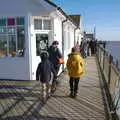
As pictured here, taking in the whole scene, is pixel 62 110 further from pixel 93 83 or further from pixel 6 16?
pixel 6 16

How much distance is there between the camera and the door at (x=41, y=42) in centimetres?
1139

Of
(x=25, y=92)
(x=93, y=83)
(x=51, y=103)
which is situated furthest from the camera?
(x=93, y=83)

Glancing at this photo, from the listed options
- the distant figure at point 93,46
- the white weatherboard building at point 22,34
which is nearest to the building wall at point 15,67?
the white weatherboard building at point 22,34


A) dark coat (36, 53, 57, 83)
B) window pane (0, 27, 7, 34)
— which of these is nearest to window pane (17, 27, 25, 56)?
window pane (0, 27, 7, 34)

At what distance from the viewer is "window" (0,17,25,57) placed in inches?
427

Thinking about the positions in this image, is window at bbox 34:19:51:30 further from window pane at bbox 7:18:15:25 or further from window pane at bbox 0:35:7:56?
window pane at bbox 0:35:7:56

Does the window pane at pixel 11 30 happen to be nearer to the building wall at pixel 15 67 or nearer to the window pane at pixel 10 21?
the window pane at pixel 10 21

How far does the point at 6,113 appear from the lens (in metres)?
6.99

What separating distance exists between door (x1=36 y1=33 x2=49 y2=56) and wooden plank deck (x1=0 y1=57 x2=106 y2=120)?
167 cm

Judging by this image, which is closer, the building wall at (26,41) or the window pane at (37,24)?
the building wall at (26,41)

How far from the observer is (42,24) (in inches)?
450

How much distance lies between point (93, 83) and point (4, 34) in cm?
433

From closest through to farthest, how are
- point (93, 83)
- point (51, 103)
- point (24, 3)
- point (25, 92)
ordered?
point (51, 103), point (25, 92), point (24, 3), point (93, 83)

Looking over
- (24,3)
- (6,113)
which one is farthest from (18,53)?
(6,113)
